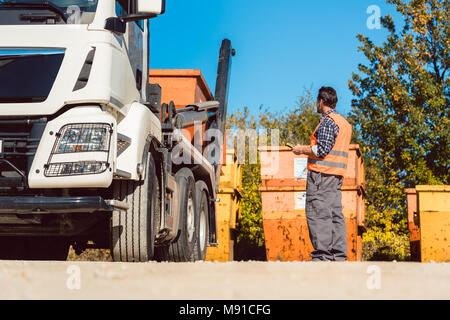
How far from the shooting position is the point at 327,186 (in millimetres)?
6336

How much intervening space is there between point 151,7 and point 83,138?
4.00 feet

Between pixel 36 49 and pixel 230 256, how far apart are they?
6745 millimetres

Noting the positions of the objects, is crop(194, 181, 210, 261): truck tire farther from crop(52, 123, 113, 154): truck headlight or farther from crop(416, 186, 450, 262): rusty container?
crop(416, 186, 450, 262): rusty container

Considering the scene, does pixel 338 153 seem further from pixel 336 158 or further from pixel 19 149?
pixel 19 149

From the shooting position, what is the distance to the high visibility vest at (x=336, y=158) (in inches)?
251

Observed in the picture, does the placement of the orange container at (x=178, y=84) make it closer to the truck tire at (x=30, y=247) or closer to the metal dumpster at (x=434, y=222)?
the truck tire at (x=30, y=247)

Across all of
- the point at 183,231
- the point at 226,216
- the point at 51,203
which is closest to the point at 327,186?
the point at 183,231

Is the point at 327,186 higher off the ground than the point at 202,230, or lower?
higher

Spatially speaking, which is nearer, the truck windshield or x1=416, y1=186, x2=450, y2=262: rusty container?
the truck windshield

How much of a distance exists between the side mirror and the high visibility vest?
75.2 inches

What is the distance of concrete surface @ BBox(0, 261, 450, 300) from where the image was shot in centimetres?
296

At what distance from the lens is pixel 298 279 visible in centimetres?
311

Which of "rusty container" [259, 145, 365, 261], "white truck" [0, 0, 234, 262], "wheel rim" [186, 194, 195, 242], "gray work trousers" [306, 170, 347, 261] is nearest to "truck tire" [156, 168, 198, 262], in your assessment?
"wheel rim" [186, 194, 195, 242]

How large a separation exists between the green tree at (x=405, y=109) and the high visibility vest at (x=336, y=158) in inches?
488
